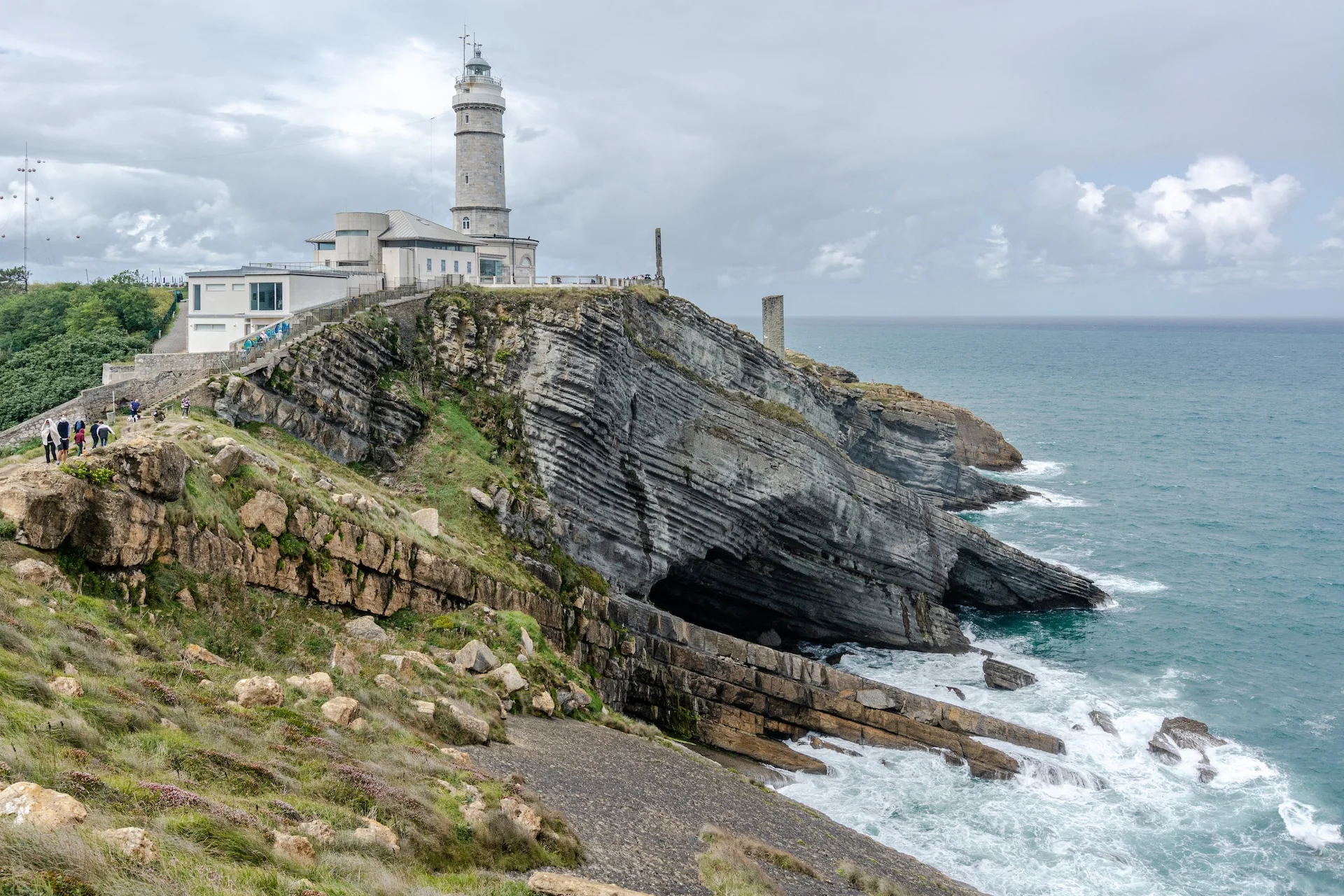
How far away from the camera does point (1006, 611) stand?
2074 inches

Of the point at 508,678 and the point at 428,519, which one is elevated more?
the point at 428,519

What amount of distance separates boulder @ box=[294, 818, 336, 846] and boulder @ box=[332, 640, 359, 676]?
810 cm

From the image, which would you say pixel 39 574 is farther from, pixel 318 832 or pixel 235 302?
pixel 235 302

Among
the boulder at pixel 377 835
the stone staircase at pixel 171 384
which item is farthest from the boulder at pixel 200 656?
the stone staircase at pixel 171 384

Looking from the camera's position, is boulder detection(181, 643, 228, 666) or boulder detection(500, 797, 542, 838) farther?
boulder detection(181, 643, 228, 666)

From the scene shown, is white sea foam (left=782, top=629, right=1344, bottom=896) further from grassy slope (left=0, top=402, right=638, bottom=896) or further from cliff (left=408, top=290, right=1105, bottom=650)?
grassy slope (left=0, top=402, right=638, bottom=896)

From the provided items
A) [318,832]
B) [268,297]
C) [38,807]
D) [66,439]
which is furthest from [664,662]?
[38,807]

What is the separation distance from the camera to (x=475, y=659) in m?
24.8

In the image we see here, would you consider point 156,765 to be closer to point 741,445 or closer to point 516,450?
point 516,450

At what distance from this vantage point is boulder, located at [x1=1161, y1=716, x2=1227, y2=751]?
119ft

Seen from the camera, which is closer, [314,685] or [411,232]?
[314,685]

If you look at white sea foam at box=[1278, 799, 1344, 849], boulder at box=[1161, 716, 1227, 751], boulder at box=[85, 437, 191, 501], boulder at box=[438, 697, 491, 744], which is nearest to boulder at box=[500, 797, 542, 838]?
boulder at box=[438, 697, 491, 744]

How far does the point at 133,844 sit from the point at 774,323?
187ft

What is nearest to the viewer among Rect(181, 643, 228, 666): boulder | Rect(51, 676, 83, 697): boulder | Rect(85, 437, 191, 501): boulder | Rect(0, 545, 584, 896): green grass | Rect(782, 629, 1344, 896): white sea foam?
Rect(0, 545, 584, 896): green grass
